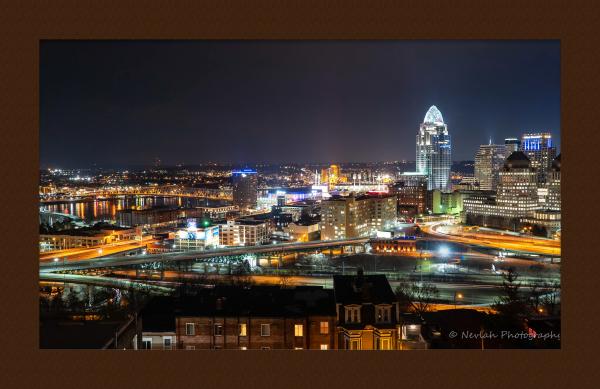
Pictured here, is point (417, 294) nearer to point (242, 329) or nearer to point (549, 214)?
point (242, 329)

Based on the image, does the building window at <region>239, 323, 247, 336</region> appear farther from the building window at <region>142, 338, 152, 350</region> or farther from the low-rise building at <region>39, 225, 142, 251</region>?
the low-rise building at <region>39, 225, 142, 251</region>

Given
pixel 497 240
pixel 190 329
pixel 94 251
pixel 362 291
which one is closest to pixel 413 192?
pixel 497 240

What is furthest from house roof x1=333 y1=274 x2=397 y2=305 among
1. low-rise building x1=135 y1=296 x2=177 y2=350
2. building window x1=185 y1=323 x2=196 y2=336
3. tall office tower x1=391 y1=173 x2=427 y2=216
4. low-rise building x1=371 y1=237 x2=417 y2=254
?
tall office tower x1=391 y1=173 x2=427 y2=216

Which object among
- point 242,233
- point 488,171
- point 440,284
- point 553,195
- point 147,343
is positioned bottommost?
point 440,284

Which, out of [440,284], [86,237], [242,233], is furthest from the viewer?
[242,233]

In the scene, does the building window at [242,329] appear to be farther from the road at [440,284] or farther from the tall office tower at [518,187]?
the tall office tower at [518,187]

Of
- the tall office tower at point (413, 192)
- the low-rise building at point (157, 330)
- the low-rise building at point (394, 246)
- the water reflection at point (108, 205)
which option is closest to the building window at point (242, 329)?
the low-rise building at point (157, 330)
